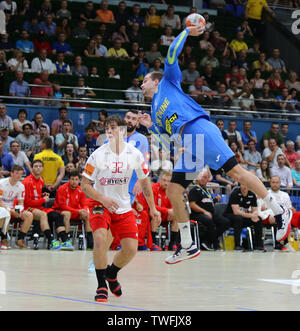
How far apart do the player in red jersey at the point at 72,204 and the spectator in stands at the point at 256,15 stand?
497 inches

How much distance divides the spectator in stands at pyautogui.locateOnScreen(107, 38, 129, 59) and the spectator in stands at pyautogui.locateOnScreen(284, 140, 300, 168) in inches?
219

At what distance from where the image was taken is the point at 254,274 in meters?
9.44

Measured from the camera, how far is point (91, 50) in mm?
19656

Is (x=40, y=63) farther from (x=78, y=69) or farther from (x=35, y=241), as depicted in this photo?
(x=35, y=241)

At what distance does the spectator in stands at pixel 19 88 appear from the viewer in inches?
670

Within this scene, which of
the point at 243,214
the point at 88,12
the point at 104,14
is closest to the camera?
the point at 243,214

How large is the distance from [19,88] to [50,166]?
9.89 feet

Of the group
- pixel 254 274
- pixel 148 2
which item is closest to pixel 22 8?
pixel 148 2

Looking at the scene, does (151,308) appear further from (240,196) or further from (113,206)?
(240,196)

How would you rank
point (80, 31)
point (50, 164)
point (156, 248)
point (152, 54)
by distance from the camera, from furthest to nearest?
1. point (152, 54)
2. point (80, 31)
3. point (50, 164)
4. point (156, 248)

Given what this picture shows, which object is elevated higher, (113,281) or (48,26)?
(48,26)

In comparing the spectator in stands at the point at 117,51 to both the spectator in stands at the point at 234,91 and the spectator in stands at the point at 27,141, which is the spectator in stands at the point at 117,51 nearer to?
the spectator in stands at the point at 234,91

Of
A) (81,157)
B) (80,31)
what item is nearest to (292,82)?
(80,31)

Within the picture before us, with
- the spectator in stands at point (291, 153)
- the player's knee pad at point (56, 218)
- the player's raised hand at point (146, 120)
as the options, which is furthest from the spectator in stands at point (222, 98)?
the player's raised hand at point (146, 120)
